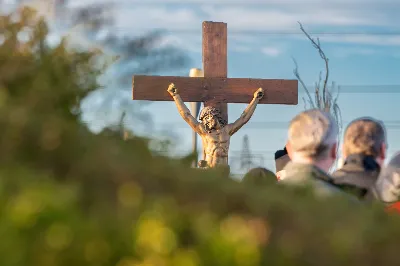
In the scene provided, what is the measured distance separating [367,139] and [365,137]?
0.05 ft

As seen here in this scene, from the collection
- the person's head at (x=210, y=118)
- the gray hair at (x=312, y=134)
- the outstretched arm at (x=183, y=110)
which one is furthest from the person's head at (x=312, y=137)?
the outstretched arm at (x=183, y=110)

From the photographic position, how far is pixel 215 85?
34.4ft

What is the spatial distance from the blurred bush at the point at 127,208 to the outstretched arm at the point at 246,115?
25.3ft

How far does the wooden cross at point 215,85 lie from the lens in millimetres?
10280

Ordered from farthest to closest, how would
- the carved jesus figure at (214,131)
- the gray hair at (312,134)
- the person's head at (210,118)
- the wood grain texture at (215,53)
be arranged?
the wood grain texture at (215,53)
the person's head at (210,118)
the carved jesus figure at (214,131)
the gray hair at (312,134)

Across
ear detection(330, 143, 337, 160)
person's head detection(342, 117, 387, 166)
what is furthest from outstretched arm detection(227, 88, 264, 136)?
ear detection(330, 143, 337, 160)

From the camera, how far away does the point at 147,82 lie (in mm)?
10289

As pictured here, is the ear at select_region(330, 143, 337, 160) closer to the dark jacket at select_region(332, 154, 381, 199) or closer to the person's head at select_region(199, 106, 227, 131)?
the dark jacket at select_region(332, 154, 381, 199)

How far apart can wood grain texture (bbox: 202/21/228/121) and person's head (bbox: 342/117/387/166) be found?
22.4ft

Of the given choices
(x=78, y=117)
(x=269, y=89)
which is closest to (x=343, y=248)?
(x=78, y=117)

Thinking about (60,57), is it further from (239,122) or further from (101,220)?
(239,122)

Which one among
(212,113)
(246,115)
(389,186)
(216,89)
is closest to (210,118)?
(212,113)

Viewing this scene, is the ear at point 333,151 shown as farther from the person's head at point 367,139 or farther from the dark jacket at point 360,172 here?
the person's head at point 367,139

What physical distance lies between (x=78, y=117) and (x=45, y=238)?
0.95 m
